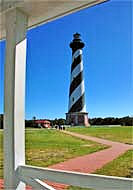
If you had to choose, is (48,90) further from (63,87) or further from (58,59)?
(63,87)

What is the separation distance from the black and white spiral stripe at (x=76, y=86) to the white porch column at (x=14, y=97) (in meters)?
6.54

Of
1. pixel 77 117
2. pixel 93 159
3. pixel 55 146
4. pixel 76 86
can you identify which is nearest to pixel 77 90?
pixel 76 86

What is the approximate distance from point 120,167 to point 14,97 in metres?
3.45

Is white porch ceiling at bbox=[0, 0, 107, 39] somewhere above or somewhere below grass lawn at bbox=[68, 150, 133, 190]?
above

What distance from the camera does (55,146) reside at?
20.6 ft

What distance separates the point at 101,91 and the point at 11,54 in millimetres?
5121

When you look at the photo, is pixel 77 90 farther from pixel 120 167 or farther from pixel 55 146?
pixel 120 167

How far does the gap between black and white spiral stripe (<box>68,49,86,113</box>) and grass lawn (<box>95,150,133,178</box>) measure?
11.1 ft

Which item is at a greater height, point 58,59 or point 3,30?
point 58,59

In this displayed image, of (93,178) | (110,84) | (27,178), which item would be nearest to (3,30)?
(27,178)

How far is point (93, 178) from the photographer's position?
857 millimetres

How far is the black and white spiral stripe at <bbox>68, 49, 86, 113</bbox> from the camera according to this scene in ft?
25.6

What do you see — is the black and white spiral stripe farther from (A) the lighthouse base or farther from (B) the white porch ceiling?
(B) the white porch ceiling

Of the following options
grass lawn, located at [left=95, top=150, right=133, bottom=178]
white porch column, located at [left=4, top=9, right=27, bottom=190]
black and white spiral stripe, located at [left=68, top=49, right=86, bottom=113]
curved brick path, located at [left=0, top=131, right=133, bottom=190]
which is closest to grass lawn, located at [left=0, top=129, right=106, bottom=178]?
curved brick path, located at [left=0, top=131, right=133, bottom=190]
